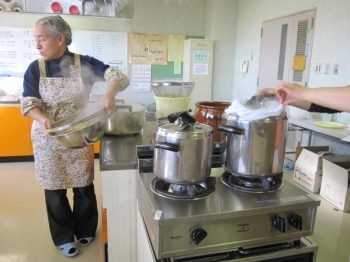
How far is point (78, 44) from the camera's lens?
417 cm

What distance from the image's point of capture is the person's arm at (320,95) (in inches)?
36.4

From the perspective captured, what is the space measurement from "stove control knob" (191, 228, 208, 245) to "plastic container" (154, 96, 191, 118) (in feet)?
3.02

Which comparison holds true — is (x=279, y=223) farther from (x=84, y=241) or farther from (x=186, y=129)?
(x=84, y=241)

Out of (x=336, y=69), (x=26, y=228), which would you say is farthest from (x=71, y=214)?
(x=336, y=69)

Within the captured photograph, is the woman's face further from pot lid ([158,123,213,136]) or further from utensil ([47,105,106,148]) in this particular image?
pot lid ([158,123,213,136])

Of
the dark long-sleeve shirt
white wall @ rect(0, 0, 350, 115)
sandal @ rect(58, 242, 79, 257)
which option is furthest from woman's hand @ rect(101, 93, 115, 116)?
white wall @ rect(0, 0, 350, 115)

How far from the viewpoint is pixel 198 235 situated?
87 cm

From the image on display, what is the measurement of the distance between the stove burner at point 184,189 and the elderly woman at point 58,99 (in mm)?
552

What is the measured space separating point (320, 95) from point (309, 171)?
0.60m

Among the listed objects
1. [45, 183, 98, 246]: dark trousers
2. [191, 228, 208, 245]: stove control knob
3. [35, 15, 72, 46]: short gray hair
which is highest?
[35, 15, 72, 46]: short gray hair

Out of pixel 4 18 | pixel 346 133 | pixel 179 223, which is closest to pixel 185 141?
pixel 179 223

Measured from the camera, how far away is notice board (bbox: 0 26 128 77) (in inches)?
159

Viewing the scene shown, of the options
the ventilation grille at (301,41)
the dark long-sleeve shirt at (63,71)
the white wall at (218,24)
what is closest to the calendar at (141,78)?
the white wall at (218,24)

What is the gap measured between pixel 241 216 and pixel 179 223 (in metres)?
0.20
